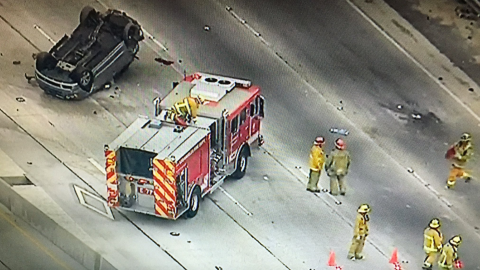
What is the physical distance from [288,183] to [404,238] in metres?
3.00

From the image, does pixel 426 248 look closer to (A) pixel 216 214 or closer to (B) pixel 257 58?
(A) pixel 216 214

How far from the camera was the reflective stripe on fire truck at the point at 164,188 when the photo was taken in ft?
88.6

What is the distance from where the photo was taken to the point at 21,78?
33.1 m

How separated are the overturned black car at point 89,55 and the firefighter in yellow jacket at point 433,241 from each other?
9.29 meters

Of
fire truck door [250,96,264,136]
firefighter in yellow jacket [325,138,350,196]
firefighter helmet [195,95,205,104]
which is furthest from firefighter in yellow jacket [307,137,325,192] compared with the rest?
firefighter helmet [195,95,205,104]

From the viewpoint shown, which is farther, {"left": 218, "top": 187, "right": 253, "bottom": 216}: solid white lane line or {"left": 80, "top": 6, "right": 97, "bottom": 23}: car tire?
{"left": 80, "top": 6, "right": 97, "bottom": 23}: car tire

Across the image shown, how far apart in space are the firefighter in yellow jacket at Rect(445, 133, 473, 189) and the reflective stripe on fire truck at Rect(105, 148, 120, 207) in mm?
7518

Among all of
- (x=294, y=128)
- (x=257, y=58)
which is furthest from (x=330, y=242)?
(x=257, y=58)

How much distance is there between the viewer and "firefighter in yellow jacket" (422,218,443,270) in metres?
26.8

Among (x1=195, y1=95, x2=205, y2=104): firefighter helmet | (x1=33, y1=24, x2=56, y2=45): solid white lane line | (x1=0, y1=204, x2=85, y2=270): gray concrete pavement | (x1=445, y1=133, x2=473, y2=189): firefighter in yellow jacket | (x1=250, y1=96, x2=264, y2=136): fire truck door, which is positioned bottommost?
(x1=0, y1=204, x2=85, y2=270): gray concrete pavement

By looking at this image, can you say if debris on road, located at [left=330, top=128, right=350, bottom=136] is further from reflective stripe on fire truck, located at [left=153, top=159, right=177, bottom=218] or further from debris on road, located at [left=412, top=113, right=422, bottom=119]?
reflective stripe on fire truck, located at [left=153, top=159, right=177, bottom=218]

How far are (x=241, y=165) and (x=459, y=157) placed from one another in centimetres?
477

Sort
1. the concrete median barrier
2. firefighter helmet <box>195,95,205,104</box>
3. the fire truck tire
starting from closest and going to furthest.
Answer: the concrete median barrier
the fire truck tire
firefighter helmet <box>195,95,205,104</box>

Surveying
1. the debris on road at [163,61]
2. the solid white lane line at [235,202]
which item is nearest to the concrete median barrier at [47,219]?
the solid white lane line at [235,202]
